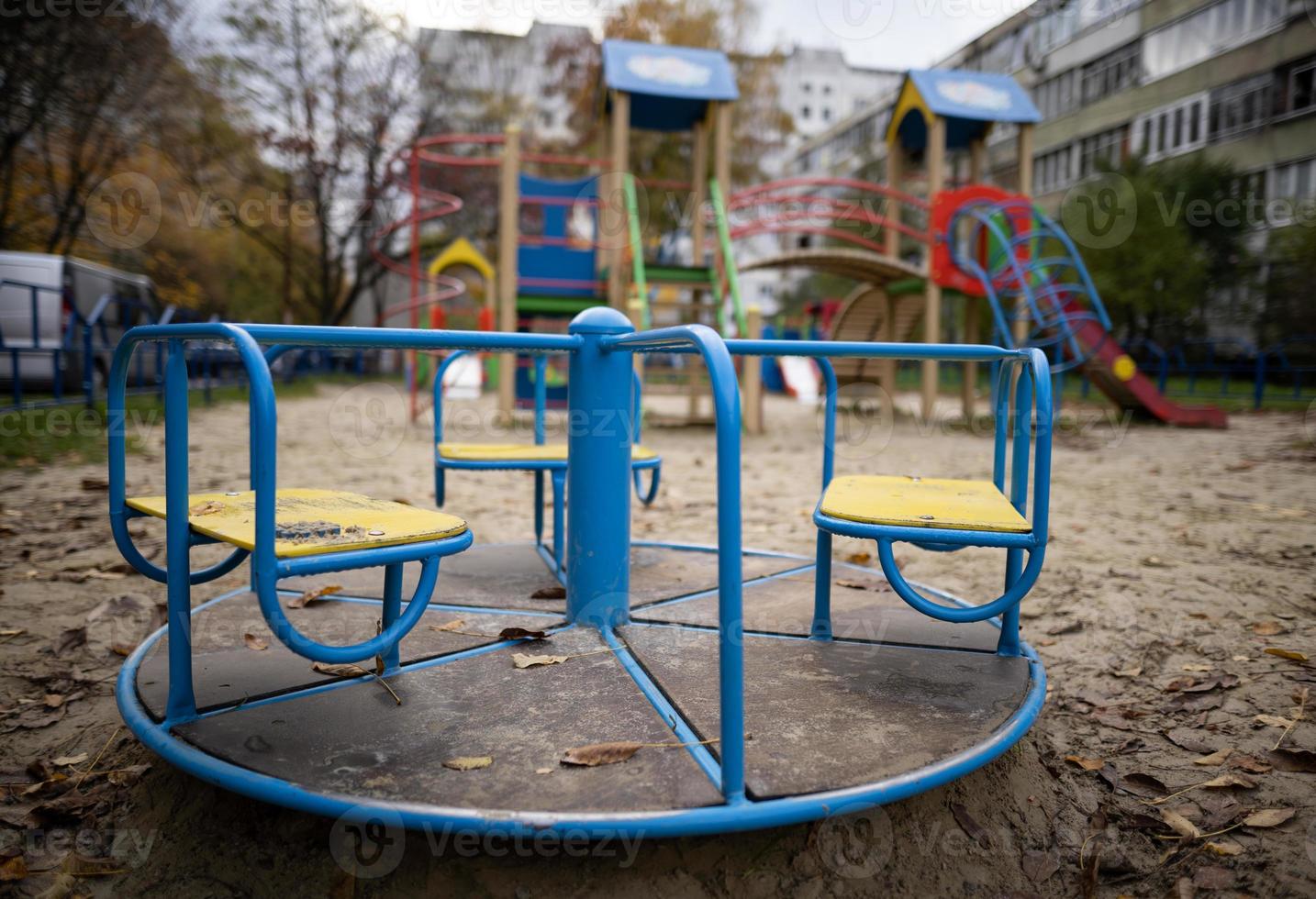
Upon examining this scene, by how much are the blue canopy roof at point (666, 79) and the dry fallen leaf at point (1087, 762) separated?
7.64 m

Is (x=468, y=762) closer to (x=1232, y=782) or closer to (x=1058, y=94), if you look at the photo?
(x=1232, y=782)

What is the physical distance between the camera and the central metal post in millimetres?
2217

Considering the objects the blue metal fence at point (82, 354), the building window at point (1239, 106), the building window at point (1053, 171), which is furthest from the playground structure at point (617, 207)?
the building window at point (1053, 171)

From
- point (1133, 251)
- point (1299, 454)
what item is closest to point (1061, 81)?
point (1133, 251)

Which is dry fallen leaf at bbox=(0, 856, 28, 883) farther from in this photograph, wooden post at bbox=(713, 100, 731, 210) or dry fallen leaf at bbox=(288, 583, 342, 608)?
wooden post at bbox=(713, 100, 731, 210)

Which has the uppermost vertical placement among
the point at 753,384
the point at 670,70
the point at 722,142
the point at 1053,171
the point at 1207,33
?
the point at 1207,33

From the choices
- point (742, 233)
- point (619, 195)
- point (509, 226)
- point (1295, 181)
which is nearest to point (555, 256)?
point (509, 226)

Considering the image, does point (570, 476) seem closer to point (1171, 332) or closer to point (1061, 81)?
point (1171, 332)

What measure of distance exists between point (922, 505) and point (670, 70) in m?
7.77

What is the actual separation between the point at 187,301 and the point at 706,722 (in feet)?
70.9

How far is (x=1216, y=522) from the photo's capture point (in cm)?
417

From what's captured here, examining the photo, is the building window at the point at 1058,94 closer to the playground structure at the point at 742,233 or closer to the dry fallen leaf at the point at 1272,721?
the playground structure at the point at 742,233

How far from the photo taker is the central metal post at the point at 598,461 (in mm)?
2217

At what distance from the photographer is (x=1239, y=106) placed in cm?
1859
